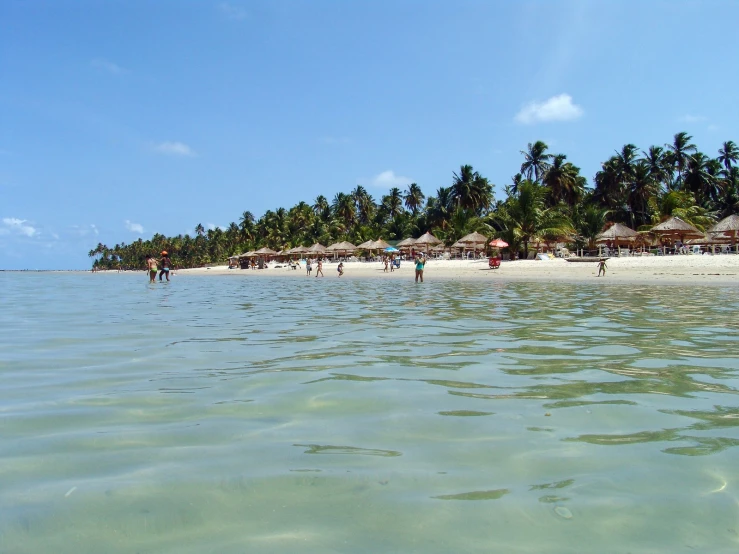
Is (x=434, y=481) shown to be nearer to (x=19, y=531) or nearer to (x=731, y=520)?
(x=731, y=520)

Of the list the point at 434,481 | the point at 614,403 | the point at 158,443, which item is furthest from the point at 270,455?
the point at 614,403

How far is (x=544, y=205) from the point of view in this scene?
47.8 meters

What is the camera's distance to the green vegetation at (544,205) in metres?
42.6

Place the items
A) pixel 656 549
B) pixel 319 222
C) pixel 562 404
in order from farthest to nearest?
pixel 319 222
pixel 562 404
pixel 656 549


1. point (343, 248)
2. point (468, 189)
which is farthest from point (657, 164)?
point (343, 248)

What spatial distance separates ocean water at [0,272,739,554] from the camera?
222 centimetres

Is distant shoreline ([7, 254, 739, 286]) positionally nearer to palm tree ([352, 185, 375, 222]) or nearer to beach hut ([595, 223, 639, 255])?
beach hut ([595, 223, 639, 255])

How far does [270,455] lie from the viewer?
9.96ft

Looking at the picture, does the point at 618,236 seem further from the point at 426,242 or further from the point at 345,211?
the point at 345,211

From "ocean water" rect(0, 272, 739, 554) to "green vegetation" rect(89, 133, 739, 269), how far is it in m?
37.0

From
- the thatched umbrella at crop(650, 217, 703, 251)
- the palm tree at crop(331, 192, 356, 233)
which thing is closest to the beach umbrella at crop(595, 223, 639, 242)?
the thatched umbrella at crop(650, 217, 703, 251)

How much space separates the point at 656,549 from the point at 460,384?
2.72 meters

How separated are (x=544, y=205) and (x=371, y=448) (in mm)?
47684

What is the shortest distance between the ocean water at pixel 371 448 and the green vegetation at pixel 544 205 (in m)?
37.0
